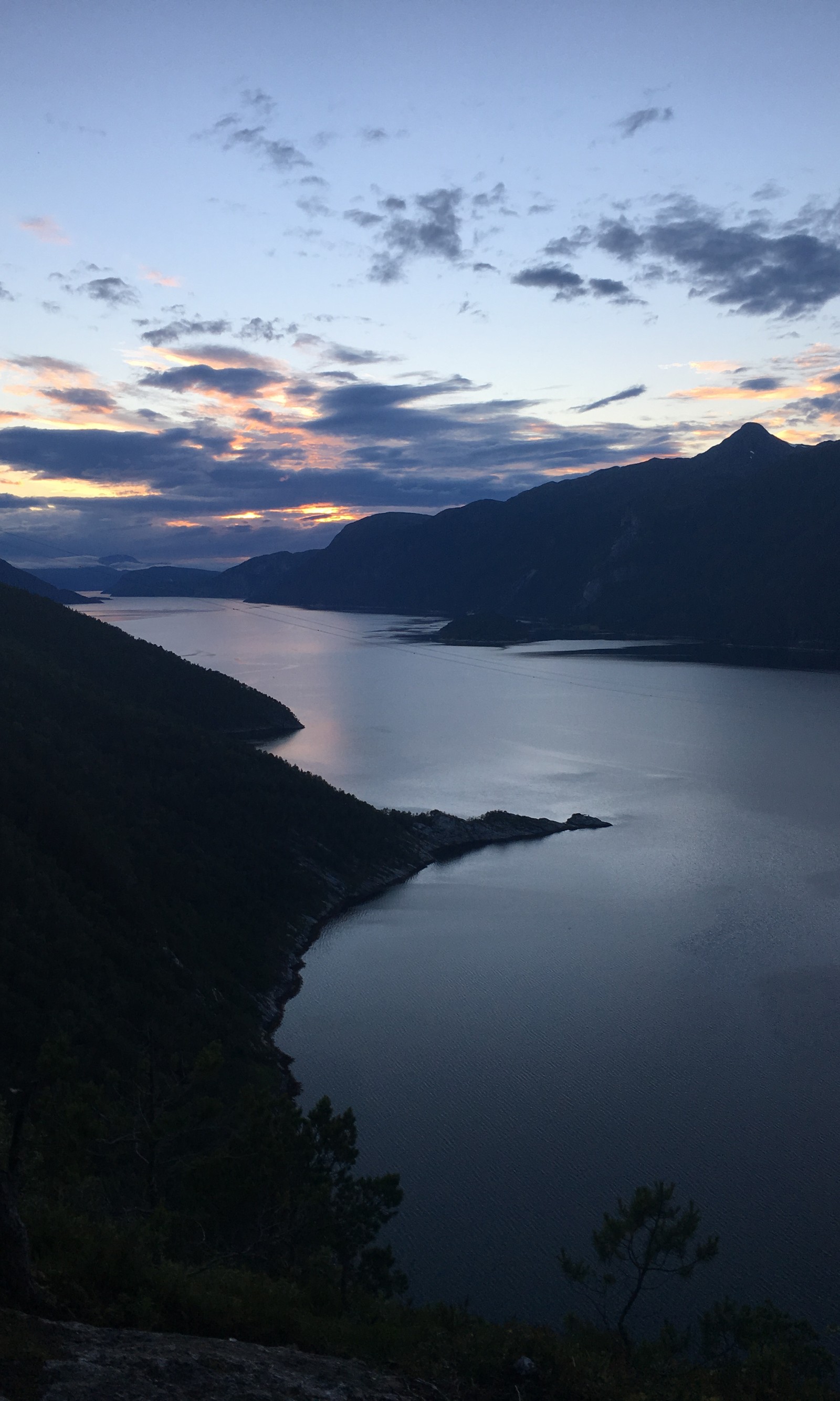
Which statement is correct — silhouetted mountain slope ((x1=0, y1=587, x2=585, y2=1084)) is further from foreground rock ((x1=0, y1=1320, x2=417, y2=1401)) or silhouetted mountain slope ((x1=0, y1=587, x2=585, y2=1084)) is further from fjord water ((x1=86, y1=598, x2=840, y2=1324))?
foreground rock ((x1=0, y1=1320, x2=417, y2=1401))

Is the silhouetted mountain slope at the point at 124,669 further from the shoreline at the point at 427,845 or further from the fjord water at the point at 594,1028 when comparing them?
the shoreline at the point at 427,845

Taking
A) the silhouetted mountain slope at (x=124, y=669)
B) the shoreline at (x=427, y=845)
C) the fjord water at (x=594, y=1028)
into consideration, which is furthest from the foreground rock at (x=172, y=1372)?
the silhouetted mountain slope at (x=124, y=669)

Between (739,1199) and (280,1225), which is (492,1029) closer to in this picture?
(739,1199)

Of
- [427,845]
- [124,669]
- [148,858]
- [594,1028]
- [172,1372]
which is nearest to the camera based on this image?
[172,1372]

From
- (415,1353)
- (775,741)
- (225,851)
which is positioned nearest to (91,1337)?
(415,1353)

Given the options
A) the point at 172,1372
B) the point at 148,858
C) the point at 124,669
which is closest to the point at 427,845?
the point at 148,858

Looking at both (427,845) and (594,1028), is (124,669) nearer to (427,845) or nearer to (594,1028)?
(427,845)

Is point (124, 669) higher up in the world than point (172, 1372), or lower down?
higher up
